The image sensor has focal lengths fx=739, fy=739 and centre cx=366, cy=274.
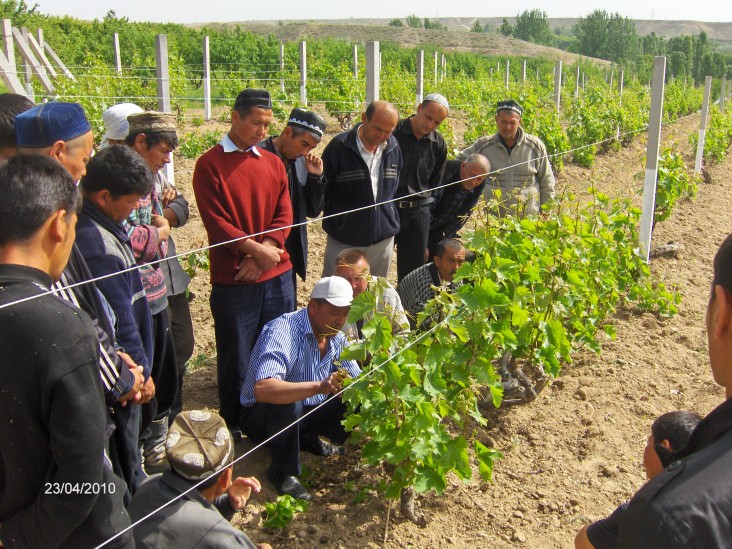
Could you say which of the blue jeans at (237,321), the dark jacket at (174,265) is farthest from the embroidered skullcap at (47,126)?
the blue jeans at (237,321)

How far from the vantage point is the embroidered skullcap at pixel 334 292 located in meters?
3.26

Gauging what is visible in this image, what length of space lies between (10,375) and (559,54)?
76.0m

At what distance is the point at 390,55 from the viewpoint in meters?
37.6

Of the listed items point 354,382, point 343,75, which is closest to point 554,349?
point 354,382

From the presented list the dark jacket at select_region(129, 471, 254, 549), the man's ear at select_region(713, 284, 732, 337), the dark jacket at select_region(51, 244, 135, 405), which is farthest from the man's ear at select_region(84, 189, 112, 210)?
the man's ear at select_region(713, 284, 732, 337)

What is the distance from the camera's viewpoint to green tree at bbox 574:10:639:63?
275 feet

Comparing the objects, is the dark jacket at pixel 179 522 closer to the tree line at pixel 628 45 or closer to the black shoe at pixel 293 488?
the black shoe at pixel 293 488

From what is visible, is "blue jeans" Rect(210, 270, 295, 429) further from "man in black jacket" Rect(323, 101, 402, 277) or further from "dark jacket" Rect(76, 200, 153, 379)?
"dark jacket" Rect(76, 200, 153, 379)

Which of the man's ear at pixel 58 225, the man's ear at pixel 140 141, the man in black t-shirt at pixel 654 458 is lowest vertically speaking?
the man in black t-shirt at pixel 654 458

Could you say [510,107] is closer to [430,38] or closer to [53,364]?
[53,364]

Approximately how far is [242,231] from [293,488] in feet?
4.08

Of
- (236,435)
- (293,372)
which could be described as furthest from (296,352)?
(236,435)

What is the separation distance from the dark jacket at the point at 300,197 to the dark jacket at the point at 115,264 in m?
1.36

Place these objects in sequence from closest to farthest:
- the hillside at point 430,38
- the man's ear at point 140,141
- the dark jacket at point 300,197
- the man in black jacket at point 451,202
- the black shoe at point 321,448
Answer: the man's ear at point 140,141
the black shoe at point 321,448
the dark jacket at point 300,197
the man in black jacket at point 451,202
the hillside at point 430,38
